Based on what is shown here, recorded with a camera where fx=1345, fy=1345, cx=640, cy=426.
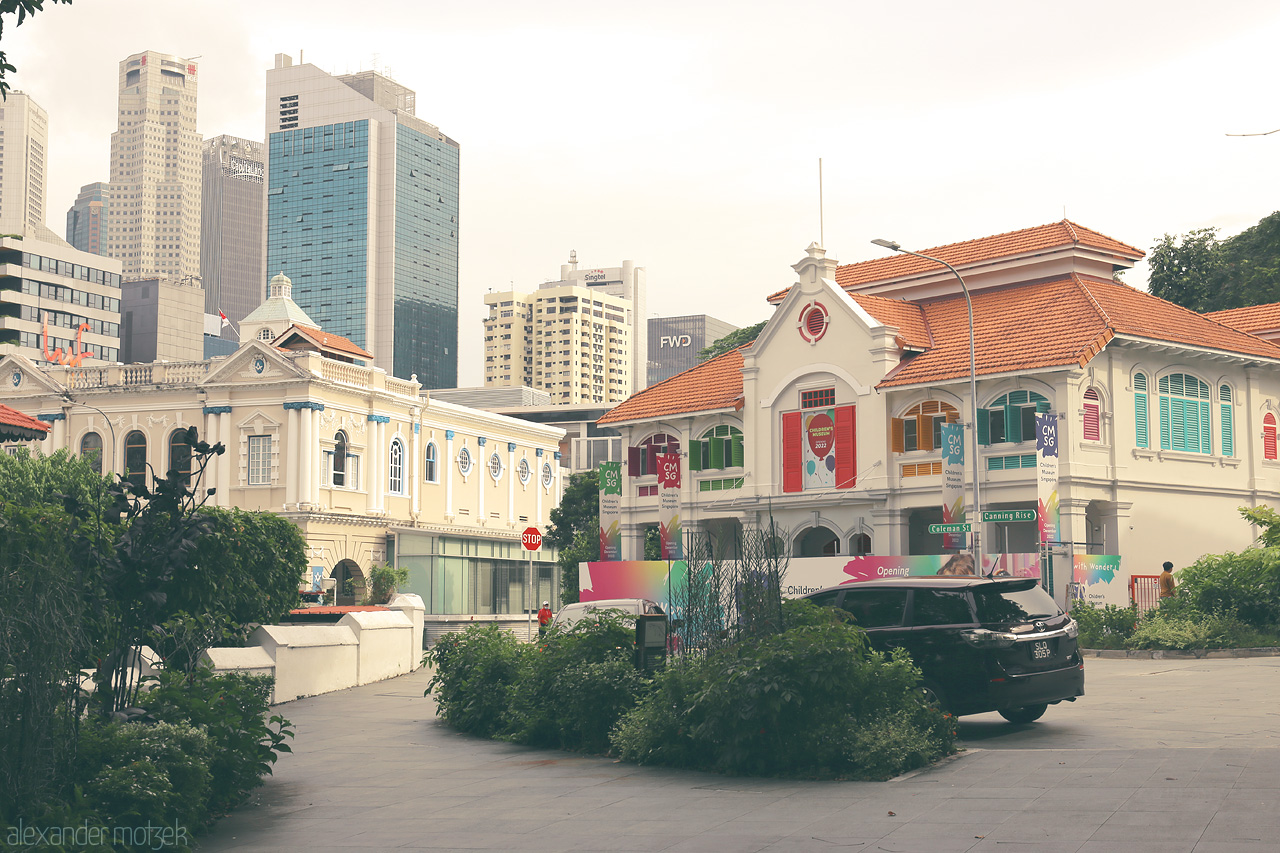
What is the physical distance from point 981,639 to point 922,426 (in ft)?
80.2

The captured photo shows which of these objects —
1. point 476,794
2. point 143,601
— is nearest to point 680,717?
point 476,794

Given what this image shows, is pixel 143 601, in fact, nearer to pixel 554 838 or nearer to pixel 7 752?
pixel 7 752

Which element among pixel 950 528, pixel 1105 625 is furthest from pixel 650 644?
pixel 950 528

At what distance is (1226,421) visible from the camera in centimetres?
3897

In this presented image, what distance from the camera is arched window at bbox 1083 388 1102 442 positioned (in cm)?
3575

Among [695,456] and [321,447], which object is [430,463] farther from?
[695,456]

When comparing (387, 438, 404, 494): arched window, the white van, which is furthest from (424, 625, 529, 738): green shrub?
(387, 438, 404, 494): arched window

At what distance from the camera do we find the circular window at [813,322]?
4084 cm

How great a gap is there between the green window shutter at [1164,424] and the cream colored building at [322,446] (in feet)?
109

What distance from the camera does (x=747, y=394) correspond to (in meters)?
42.7

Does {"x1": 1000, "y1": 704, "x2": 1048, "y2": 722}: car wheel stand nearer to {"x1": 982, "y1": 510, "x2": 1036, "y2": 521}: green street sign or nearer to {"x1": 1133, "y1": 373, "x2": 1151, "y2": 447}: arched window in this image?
{"x1": 982, "y1": 510, "x2": 1036, "y2": 521}: green street sign

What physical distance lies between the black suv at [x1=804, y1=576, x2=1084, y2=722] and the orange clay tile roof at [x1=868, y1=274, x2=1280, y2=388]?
2080 centimetres

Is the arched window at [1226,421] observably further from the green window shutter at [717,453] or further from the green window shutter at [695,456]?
the green window shutter at [695,456]

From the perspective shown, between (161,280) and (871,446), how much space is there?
4982 inches
